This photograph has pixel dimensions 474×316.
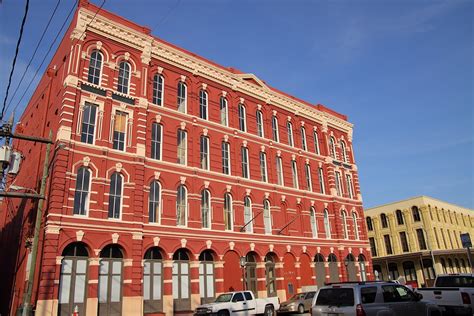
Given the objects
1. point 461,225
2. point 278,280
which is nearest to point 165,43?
point 278,280

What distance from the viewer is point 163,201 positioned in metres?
26.4

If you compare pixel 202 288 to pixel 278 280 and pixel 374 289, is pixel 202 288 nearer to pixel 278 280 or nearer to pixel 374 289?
pixel 278 280

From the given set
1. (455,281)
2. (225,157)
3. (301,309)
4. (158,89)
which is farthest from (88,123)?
(455,281)

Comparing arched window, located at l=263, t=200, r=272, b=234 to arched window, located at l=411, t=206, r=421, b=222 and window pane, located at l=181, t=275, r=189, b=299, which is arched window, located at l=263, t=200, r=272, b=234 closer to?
window pane, located at l=181, t=275, r=189, b=299

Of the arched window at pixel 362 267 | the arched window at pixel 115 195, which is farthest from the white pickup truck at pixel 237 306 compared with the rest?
the arched window at pixel 362 267

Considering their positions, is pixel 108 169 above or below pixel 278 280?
above

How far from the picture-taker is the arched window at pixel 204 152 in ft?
99.4

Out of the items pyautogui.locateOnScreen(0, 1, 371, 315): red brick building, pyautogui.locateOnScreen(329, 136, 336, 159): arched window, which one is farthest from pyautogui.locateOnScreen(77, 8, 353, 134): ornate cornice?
pyautogui.locateOnScreen(329, 136, 336, 159): arched window

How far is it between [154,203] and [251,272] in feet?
33.2

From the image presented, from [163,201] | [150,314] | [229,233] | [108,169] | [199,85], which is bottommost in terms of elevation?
[150,314]

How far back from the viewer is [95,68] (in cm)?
2598

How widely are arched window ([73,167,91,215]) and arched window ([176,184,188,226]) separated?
653 cm

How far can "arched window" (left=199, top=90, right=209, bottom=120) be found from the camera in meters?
31.8

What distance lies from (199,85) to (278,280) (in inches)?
699
